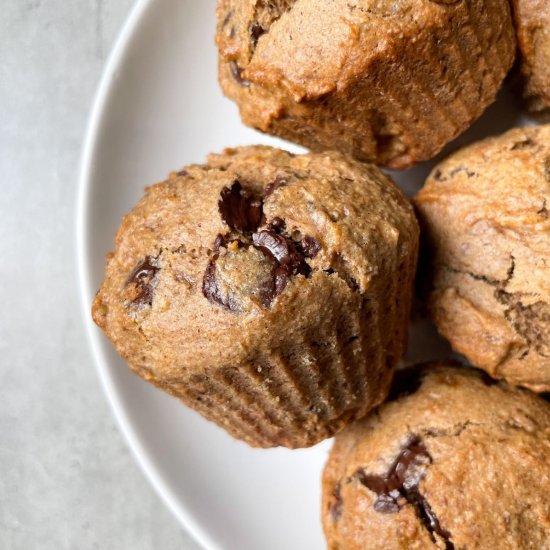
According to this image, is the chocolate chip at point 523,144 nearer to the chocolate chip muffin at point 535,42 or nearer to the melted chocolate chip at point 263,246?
the chocolate chip muffin at point 535,42

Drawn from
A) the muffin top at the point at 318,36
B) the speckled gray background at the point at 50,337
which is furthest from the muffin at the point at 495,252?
the speckled gray background at the point at 50,337

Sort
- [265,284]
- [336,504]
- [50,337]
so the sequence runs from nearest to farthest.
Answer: [265,284] → [336,504] → [50,337]

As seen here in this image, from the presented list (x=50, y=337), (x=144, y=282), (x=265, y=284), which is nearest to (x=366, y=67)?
(x=265, y=284)

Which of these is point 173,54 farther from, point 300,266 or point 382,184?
point 300,266

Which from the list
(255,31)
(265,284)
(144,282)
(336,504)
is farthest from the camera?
(336,504)

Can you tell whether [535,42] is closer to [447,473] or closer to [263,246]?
[263,246]

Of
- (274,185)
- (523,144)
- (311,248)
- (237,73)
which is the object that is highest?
(237,73)

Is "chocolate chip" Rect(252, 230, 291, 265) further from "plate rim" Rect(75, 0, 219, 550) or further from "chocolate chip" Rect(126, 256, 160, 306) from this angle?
"plate rim" Rect(75, 0, 219, 550)
